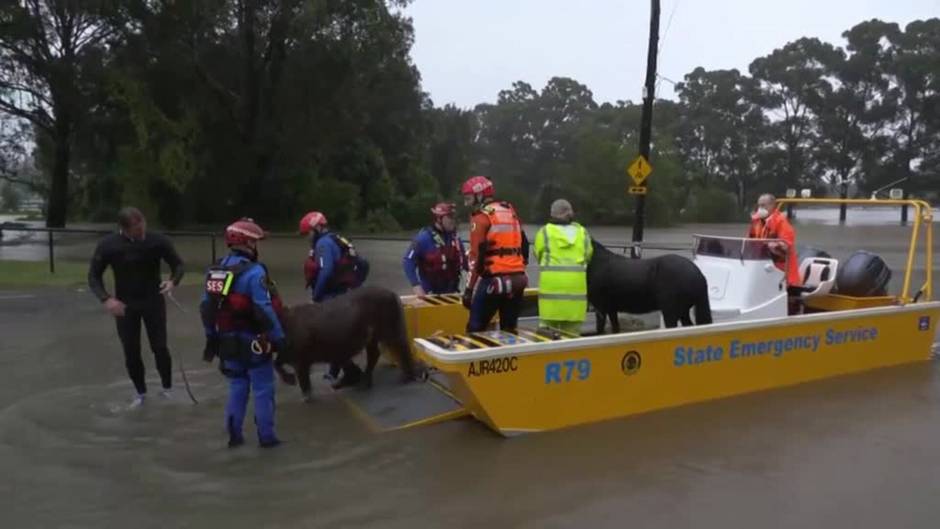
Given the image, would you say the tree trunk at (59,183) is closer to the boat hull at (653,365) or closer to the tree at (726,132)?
the boat hull at (653,365)

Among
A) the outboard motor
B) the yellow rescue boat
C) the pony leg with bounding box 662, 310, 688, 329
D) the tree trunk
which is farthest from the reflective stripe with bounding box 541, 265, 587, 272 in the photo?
the tree trunk

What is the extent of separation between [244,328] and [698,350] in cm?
363

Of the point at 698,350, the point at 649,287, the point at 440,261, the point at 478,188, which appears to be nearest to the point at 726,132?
the point at 440,261

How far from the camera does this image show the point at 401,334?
7.03 m

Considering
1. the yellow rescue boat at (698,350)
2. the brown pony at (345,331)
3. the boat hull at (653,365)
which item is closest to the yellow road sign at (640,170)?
the yellow rescue boat at (698,350)

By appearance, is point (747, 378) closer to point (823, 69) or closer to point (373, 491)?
point (373, 491)

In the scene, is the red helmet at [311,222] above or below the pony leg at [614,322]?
above

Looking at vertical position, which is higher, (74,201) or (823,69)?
(823,69)

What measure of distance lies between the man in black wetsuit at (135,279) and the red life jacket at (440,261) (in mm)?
2518

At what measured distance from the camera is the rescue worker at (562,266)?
6699 mm

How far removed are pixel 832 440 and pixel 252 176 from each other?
1248 inches

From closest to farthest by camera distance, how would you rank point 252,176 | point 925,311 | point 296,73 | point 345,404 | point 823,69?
point 345,404 → point 925,311 → point 296,73 → point 252,176 → point 823,69

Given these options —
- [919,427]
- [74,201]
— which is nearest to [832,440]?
[919,427]

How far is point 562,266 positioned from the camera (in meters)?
6.72
